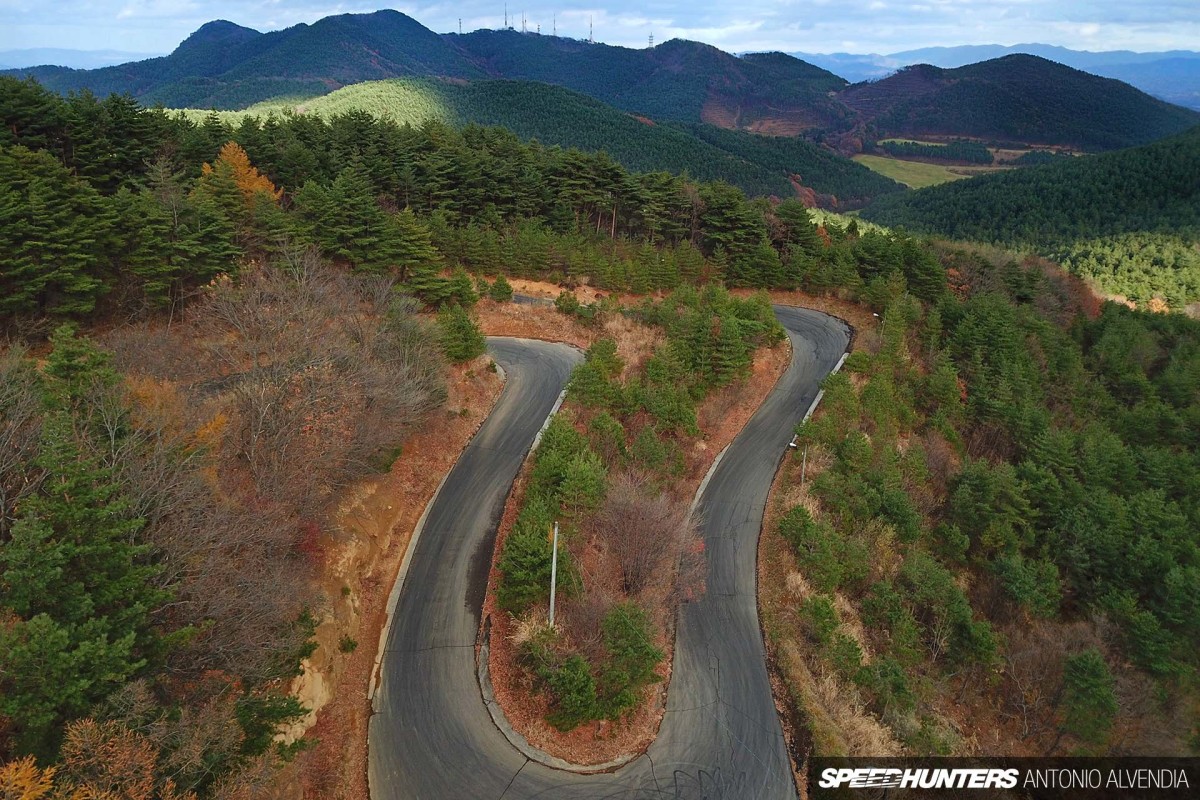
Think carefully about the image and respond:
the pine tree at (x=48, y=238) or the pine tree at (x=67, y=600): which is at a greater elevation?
the pine tree at (x=48, y=238)

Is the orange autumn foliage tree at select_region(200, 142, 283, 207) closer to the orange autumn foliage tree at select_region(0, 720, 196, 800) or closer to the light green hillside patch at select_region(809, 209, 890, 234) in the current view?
the orange autumn foliage tree at select_region(0, 720, 196, 800)

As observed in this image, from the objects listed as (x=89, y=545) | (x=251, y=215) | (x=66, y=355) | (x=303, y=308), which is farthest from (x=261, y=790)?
(x=251, y=215)

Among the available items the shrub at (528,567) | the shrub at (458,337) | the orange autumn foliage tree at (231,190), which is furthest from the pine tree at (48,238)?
the shrub at (528,567)

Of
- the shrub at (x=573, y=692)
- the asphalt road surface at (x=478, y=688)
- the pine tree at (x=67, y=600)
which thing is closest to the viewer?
the pine tree at (x=67, y=600)

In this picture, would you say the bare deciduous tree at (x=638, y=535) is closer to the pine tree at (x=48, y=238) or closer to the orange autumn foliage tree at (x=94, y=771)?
the orange autumn foliage tree at (x=94, y=771)

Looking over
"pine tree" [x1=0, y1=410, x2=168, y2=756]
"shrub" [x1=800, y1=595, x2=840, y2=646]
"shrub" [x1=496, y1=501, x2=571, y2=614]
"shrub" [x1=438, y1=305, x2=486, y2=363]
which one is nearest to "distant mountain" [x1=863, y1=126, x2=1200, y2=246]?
"shrub" [x1=438, y1=305, x2=486, y2=363]

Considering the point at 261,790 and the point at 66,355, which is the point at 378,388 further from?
the point at 261,790

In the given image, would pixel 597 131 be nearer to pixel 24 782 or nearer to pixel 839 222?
pixel 839 222
